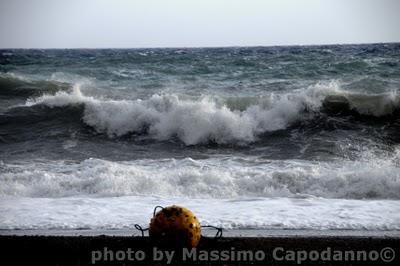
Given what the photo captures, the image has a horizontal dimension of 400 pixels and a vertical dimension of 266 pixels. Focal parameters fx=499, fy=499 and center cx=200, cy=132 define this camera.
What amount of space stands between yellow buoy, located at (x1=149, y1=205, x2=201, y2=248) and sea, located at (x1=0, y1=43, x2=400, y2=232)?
1.45 metres

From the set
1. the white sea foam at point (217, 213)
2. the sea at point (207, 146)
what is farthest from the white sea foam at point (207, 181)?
the white sea foam at point (217, 213)

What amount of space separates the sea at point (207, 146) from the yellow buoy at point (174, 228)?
4.77 ft

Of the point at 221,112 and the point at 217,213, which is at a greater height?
the point at 221,112

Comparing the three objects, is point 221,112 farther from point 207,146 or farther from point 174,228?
point 174,228

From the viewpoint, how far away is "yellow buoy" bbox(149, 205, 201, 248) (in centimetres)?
378

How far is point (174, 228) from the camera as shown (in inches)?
149

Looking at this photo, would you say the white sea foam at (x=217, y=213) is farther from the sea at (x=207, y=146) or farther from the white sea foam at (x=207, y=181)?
the white sea foam at (x=207, y=181)

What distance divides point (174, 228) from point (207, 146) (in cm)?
696

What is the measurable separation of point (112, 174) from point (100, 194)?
2.50 ft

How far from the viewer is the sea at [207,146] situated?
594 centimetres

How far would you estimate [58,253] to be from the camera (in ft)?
13.6

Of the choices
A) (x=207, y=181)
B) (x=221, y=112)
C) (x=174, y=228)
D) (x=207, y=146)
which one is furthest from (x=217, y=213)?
(x=221, y=112)

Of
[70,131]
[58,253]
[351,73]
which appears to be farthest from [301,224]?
[351,73]

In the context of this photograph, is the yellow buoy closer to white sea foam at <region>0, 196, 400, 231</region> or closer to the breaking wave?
white sea foam at <region>0, 196, 400, 231</region>
